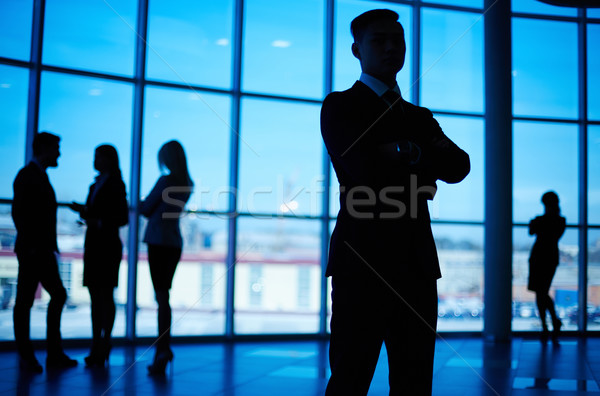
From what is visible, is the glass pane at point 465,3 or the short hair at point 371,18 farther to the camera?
the glass pane at point 465,3

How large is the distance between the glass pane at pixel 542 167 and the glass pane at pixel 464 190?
1.66 feet

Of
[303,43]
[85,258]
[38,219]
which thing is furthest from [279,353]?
[303,43]

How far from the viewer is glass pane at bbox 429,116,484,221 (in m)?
6.84

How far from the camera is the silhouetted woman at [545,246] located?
5.80 meters

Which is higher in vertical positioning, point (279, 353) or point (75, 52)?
point (75, 52)

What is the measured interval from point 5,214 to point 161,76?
1852 millimetres

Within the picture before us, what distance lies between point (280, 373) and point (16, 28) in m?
3.66

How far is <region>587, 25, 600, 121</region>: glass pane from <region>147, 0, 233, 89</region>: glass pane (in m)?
4.21

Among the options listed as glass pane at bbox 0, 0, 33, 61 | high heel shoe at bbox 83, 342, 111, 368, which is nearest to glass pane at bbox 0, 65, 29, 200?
glass pane at bbox 0, 0, 33, 61

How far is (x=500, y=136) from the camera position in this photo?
6.20 meters

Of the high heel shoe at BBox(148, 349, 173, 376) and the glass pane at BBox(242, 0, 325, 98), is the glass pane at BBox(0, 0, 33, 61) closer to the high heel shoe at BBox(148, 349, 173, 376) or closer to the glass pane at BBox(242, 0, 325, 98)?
the glass pane at BBox(242, 0, 325, 98)

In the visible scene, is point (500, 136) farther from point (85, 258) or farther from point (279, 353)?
point (85, 258)

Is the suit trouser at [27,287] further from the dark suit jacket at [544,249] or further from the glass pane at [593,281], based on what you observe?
the glass pane at [593,281]

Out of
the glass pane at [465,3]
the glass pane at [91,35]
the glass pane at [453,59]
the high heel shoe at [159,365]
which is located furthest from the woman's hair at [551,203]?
the glass pane at [91,35]
